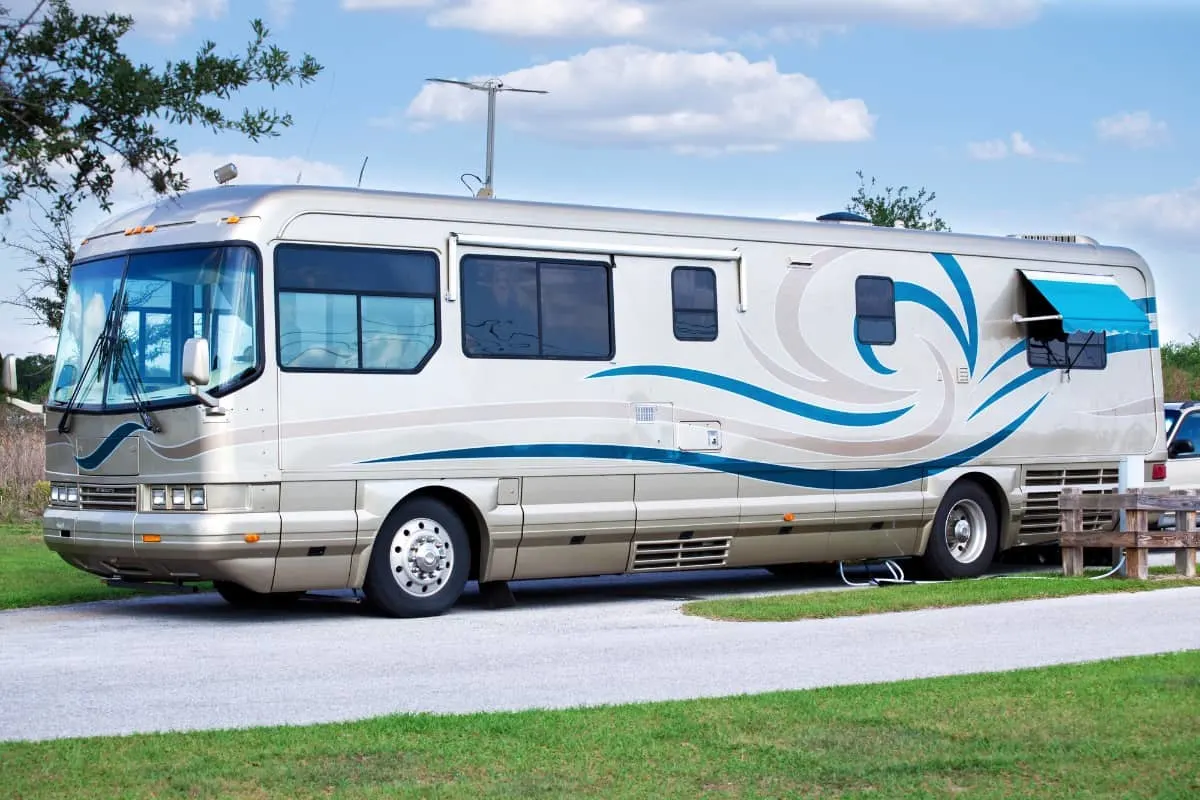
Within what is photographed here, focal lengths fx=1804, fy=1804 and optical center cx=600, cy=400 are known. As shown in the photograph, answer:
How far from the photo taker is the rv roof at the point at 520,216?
1383 cm

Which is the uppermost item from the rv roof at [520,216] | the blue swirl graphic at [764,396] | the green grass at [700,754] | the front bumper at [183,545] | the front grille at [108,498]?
the rv roof at [520,216]

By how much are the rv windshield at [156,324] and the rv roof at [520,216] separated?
380mm

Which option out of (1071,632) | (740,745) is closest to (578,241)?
(1071,632)

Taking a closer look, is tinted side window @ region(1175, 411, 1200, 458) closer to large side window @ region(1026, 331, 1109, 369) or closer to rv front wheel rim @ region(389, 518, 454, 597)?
large side window @ region(1026, 331, 1109, 369)

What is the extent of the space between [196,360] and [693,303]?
4.77 m

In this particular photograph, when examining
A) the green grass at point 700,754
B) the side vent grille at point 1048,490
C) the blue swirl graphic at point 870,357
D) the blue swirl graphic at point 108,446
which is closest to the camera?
the green grass at point 700,754

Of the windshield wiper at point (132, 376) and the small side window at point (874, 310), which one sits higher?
the small side window at point (874, 310)

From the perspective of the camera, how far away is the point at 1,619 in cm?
1437

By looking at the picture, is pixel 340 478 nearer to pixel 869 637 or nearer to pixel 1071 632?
pixel 869 637

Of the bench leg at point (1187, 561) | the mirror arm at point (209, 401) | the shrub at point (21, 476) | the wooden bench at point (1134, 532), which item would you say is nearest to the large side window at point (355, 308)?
the mirror arm at point (209, 401)

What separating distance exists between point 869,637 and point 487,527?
11.2ft

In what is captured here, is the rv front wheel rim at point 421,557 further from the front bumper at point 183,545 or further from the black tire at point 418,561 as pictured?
the front bumper at point 183,545

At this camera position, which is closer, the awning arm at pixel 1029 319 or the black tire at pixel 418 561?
the black tire at pixel 418 561

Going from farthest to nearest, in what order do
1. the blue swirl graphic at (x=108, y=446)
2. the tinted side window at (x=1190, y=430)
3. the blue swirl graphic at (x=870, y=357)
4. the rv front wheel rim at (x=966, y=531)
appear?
the tinted side window at (x=1190, y=430) → the rv front wheel rim at (x=966, y=531) → the blue swirl graphic at (x=870, y=357) → the blue swirl graphic at (x=108, y=446)
